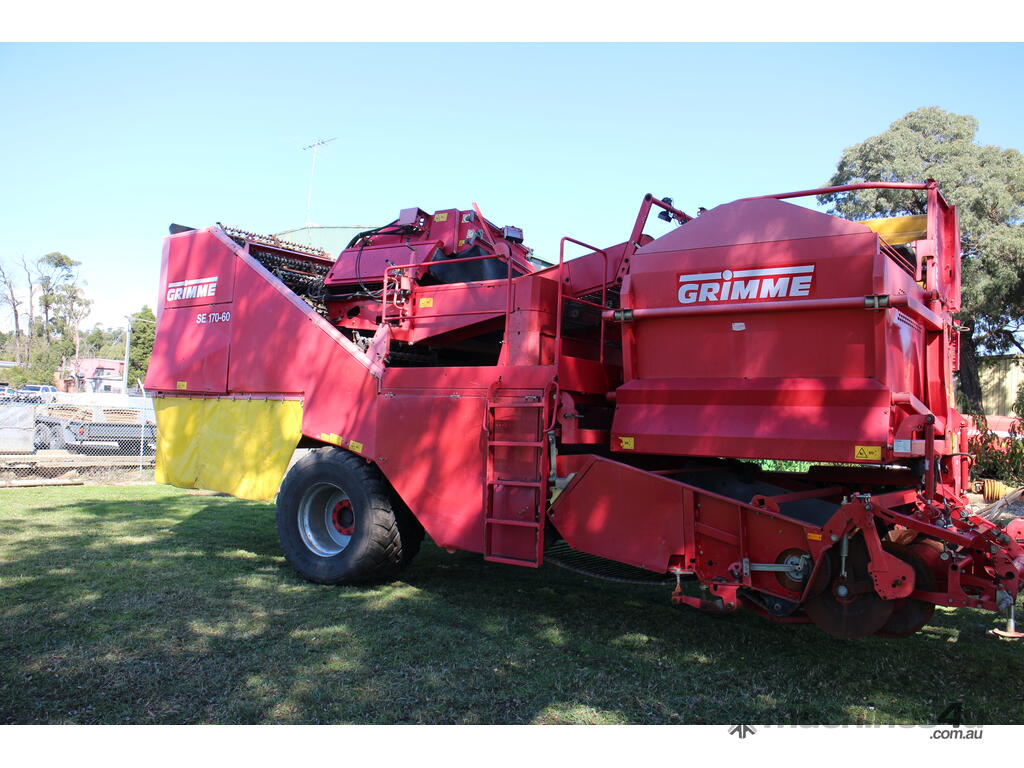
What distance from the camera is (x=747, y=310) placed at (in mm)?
4629

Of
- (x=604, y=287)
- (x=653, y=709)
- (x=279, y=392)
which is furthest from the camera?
(x=279, y=392)

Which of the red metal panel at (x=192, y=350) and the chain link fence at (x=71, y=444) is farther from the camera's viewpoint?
the chain link fence at (x=71, y=444)

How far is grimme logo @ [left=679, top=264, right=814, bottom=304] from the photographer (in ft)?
14.7

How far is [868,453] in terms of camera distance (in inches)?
164

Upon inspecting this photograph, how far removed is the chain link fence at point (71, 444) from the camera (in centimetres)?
1305

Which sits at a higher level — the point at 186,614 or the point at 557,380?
the point at 557,380

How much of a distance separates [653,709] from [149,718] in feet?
8.35

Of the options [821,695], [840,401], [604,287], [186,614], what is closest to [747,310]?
[840,401]

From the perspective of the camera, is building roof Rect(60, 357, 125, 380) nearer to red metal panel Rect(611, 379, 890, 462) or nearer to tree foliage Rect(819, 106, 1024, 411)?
tree foliage Rect(819, 106, 1024, 411)

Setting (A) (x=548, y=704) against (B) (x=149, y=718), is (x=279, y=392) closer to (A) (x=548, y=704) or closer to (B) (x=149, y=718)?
(B) (x=149, y=718)

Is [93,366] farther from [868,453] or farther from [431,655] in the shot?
[868,453]

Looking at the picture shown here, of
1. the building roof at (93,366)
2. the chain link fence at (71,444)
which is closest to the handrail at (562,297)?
the chain link fence at (71,444)

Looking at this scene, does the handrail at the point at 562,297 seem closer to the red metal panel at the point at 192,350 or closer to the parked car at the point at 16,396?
the red metal panel at the point at 192,350

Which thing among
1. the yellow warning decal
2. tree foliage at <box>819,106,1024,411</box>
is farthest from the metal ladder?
tree foliage at <box>819,106,1024,411</box>
